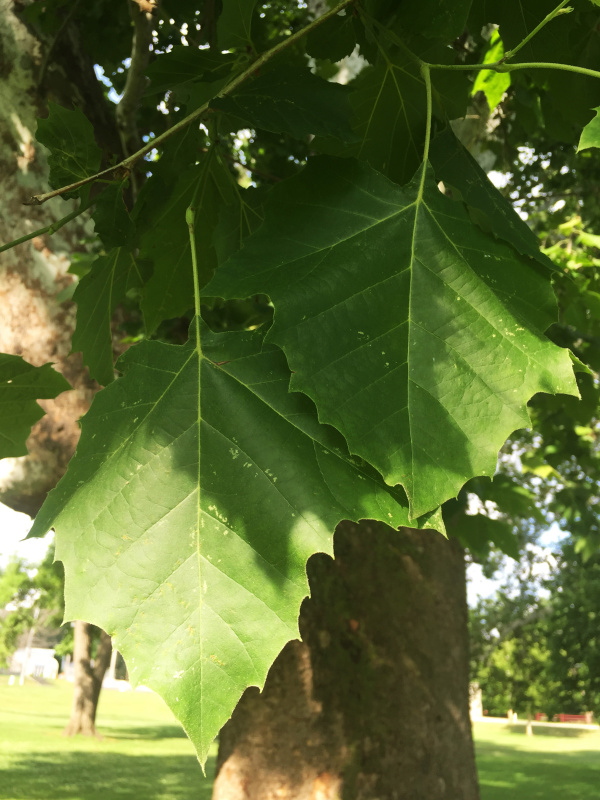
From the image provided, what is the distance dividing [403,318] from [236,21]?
722 mm

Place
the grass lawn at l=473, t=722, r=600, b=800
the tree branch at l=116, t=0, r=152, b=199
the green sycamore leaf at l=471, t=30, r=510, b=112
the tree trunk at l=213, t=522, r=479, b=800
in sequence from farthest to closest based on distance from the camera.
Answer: the grass lawn at l=473, t=722, r=600, b=800
the tree trunk at l=213, t=522, r=479, b=800
the tree branch at l=116, t=0, r=152, b=199
the green sycamore leaf at l=471, t=30, r=510, b=112

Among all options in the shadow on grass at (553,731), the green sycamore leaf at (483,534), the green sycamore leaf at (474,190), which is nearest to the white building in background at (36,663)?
the shadow on grass at (553,731)

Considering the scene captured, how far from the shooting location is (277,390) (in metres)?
0.90

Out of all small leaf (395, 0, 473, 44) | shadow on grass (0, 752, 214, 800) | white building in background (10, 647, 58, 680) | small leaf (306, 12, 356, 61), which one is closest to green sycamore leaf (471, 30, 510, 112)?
small leaf (306, 12, 356, 61)

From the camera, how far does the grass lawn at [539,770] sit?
15436 millimetres

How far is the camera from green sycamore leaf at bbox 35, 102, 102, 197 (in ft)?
3.59

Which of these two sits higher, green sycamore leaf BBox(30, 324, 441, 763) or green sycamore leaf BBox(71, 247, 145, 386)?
green sycamore leaf BBox(71, 247, 145, 386)

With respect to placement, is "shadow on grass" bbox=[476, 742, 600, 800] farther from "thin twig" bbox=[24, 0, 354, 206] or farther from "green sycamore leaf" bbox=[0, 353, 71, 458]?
"thin twig" bbox=[24, 0, 354, 206]

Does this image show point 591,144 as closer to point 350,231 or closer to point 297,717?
point 350,231

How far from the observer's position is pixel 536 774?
756 inches

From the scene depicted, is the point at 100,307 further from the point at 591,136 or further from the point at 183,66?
the point at 591,136

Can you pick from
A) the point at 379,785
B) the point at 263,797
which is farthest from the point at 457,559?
the point at 263,797

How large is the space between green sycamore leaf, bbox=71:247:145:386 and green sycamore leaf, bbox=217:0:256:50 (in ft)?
1.40

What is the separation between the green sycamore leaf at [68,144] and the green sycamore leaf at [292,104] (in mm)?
235
